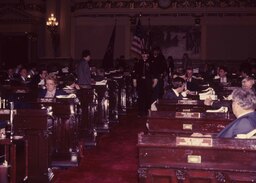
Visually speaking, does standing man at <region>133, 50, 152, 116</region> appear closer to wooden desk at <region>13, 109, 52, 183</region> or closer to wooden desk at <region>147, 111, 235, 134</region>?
wooden desk at <region>13, 109, 52, 183</region>

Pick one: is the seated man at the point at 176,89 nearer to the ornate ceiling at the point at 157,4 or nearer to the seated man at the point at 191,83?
the seated man at the point at 191,83

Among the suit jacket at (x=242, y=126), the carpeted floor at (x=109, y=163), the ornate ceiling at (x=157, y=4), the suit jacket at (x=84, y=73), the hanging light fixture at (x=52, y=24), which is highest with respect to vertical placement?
the ornate ceiling at (x=157, y=4)

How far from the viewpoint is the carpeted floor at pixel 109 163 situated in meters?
7.11

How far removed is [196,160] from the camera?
14.1 ft

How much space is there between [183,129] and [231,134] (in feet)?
5.47

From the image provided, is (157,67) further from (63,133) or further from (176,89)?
(63,133)

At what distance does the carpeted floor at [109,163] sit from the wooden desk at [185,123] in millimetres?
1175

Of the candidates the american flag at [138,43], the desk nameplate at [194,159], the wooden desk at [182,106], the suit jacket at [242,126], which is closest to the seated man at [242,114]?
the suit jacket at [242,126]

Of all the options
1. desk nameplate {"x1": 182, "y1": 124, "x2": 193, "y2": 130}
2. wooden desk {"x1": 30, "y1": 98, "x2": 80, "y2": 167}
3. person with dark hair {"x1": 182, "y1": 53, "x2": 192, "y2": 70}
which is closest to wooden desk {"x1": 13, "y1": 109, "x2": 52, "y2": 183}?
wooden desk {"x1": 30, "y1": 98, "x2": 80, "y2": 167}

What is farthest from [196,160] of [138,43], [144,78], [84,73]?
[138,43]

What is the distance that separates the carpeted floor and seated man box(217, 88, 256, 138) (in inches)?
107

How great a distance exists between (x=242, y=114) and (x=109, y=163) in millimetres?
3879

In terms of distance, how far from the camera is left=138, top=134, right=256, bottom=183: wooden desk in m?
4.21

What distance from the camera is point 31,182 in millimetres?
6613
